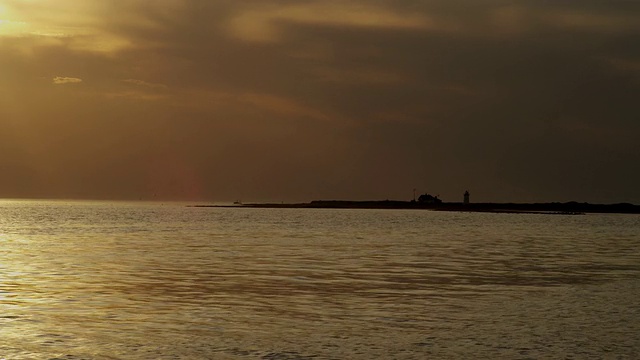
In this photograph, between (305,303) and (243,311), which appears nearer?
(243,311)

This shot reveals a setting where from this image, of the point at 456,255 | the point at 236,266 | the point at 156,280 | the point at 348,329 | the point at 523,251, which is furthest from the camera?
the point at 523,251

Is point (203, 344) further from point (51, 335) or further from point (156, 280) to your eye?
point (156, 280)

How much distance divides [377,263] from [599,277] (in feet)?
40.7

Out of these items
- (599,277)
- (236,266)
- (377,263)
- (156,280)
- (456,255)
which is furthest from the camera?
(456,255)

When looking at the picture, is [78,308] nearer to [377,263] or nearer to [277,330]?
[277,330]

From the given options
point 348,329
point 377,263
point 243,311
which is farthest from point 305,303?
point 377,263

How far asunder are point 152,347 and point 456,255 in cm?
3569

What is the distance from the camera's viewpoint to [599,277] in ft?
124

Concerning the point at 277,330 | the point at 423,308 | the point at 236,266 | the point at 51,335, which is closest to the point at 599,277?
the point at 423,308

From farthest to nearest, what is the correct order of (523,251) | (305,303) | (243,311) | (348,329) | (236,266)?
1. (523,251)
2. (236,266)
3. (305,303)
4. (243,311)
5. (348,329)

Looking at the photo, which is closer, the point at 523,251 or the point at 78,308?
the point at 78,308

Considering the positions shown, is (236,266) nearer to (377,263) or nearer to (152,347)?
(377,263)

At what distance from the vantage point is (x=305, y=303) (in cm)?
2723

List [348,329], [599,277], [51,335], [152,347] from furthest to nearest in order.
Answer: [599,277] → [348,329] → [51,335] → [152,347]
